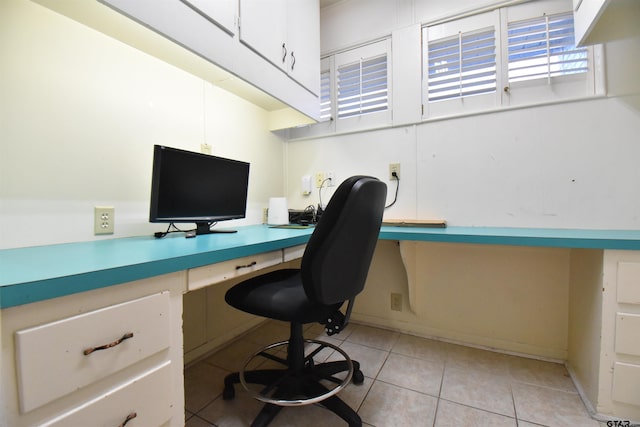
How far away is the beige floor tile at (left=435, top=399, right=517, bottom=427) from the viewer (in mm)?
1102

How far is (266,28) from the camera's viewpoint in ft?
4.71

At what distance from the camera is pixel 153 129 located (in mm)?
1357

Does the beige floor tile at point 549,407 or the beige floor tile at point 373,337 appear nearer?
the beige floor tile at point 549,407

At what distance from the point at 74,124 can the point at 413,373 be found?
2.02 meters

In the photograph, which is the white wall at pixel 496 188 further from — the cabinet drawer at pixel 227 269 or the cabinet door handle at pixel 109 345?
the cabinet door handle at pixel 109 345

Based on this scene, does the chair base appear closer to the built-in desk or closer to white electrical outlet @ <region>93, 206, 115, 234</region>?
the built-in desk

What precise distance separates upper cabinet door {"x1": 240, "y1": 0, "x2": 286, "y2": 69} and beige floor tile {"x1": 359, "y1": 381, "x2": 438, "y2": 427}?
73.1 inches

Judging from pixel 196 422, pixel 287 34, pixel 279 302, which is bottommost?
pixel 196 422

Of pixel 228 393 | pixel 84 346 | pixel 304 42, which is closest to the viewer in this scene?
pixel 84 346

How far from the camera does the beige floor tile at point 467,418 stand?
3.61 feet

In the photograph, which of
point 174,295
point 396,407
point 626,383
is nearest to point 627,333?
point 626,383

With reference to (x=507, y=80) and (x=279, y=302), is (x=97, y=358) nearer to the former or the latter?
(x=279, y=302)

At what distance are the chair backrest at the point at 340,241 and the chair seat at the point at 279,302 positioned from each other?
90mm

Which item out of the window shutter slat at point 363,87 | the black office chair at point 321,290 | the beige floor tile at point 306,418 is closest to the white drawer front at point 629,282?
the black office chair at point 321,290
